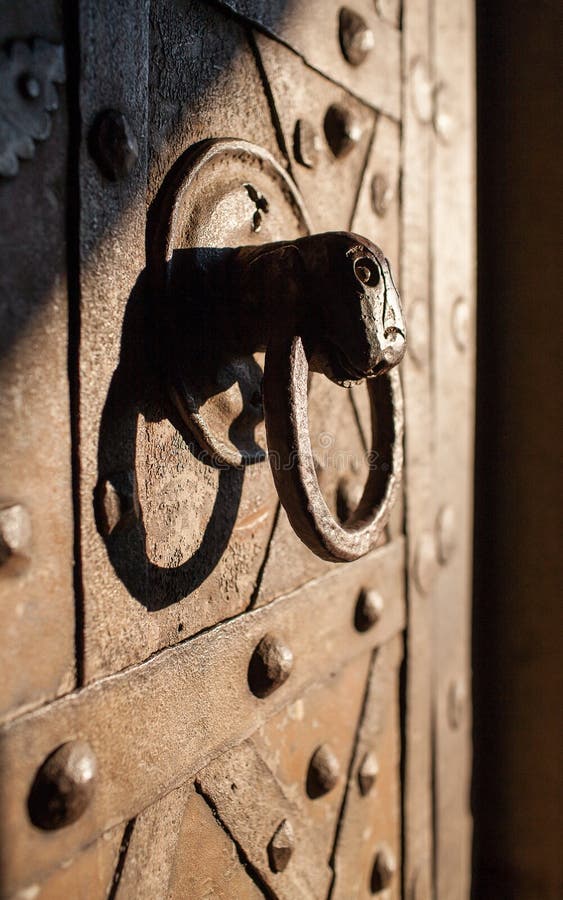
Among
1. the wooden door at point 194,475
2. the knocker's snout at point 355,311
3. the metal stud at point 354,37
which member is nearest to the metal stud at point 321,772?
the wooden door at point 194,475

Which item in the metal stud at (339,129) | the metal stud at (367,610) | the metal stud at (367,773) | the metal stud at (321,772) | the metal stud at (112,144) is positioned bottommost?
the metal stud at (367,773)

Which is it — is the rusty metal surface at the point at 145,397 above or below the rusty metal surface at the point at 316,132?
below

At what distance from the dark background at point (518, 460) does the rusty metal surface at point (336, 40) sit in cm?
27

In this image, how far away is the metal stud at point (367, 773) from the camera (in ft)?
2.44

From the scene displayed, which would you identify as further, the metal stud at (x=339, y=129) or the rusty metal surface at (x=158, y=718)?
the metal stud at (x=339, y=129)

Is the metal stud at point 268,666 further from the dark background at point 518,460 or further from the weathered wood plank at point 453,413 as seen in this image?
the dark background at point 518,460

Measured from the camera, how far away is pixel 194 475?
1.69 feet

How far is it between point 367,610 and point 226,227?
0.37 metres

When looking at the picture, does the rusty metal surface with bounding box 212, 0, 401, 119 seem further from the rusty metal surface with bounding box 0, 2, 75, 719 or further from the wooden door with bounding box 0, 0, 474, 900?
the rusty metal surface with bounding box 0, 2, 75, 719

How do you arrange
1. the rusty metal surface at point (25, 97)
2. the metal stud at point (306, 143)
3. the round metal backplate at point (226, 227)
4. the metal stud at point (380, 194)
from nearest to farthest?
the rusty metal surface at point (25, 97) → the round metal backplate at point (226, 227) → the metal stud at point (306, 143) → the metal stud at point (380, 194)

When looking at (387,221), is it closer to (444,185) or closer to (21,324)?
(444,185)

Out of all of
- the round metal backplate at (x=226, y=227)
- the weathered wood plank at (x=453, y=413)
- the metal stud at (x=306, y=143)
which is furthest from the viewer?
the weathered wood plank at (x=453, y=413)

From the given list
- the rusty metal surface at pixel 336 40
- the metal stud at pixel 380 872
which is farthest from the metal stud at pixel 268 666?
the rusty metal surface at pixel 336 40

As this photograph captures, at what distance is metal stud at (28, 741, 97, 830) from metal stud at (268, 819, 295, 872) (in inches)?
9.1
